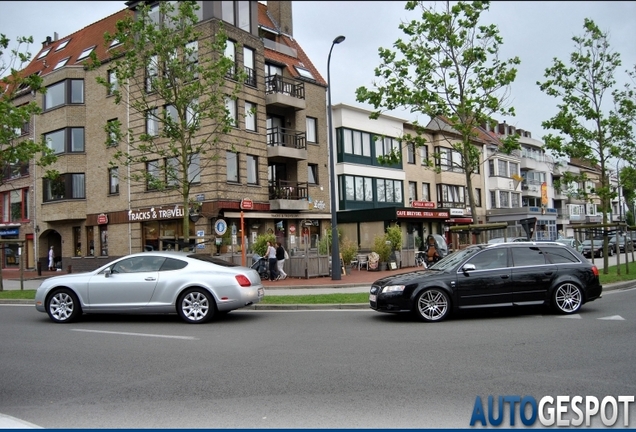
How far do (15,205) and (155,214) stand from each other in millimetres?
15224

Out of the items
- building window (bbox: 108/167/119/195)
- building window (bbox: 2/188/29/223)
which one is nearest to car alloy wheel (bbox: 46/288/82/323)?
building window (bbox: 108/167/119/195)

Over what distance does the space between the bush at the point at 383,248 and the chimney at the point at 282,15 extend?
1658 centimetres

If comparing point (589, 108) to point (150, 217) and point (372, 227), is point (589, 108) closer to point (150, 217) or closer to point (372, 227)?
point (372, 227)

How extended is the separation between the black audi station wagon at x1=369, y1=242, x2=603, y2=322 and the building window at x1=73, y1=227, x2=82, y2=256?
2652 cm

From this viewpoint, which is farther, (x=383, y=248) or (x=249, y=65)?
(x=249, y=65)

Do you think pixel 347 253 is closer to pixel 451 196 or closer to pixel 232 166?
pixel 232 166

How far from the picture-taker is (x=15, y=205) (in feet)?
123

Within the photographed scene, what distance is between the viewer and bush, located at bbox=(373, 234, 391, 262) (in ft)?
87.8

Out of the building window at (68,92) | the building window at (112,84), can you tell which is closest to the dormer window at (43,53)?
the building window at (68,92)

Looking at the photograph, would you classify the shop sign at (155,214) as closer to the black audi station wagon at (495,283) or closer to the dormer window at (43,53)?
the dormer window at (43,53)

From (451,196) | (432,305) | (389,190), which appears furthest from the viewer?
(451,196)

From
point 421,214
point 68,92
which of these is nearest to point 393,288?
point 421,214

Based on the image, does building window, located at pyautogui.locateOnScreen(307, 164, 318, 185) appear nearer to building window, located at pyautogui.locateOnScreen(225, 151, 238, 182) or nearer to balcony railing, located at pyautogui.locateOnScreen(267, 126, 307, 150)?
balcony railing, located at pyautogui.locateOnScreen(267, 126, 307, 150)

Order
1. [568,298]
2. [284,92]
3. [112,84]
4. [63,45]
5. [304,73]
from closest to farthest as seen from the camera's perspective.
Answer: [568,298], [112,84], [284,92], [304,73], [63,45]
